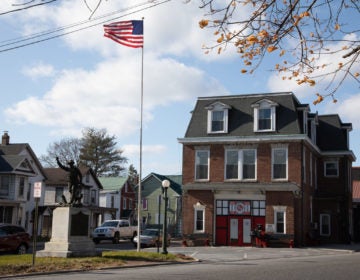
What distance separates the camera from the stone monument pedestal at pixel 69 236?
20016mm

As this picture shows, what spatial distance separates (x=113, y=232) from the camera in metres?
40.8

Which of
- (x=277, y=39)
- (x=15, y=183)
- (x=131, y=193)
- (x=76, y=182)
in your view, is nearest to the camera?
(x=277, y=39)

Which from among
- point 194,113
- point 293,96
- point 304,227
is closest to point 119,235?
point 194,113

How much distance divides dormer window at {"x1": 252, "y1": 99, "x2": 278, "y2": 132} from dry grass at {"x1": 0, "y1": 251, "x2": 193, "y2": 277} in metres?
15.7

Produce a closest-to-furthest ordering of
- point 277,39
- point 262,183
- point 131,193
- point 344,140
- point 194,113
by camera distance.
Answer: point 277,39, point 262,183, point 194,113, point 344,140, point 131,193

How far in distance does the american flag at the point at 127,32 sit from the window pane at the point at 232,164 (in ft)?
41.7

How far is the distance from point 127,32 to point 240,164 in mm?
14168

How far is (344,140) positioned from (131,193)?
120ft

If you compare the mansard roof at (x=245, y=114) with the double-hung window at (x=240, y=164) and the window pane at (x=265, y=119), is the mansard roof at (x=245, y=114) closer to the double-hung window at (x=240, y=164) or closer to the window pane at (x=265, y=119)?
the window pane at (x=265, y=119)

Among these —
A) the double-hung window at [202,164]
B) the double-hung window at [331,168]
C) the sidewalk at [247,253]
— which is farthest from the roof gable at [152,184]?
the sidewalk at [247,253]

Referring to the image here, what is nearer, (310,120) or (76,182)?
(76,182)

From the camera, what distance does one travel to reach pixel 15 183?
149ft

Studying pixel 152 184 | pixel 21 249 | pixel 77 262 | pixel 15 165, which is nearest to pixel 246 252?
pixel 21 249

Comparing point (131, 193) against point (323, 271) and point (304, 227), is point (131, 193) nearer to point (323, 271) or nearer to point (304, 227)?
point (304, 227)
